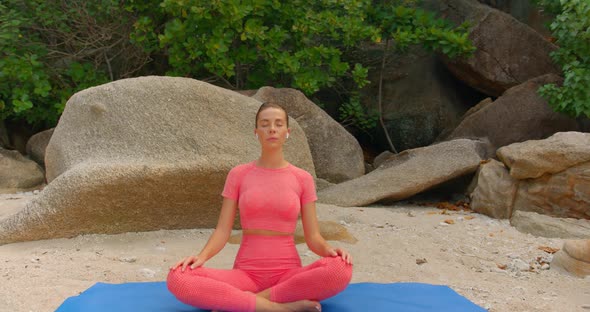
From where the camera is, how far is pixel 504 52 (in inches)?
298

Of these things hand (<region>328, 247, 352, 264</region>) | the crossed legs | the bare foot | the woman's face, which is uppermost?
the woman's face

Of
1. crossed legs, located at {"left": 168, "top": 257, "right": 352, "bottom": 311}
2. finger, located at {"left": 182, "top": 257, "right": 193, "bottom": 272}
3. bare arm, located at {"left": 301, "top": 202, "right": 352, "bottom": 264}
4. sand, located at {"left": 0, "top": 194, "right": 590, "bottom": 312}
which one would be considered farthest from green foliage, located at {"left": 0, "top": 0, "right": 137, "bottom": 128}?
crossed legs, located at {"left": 168, "top": 257, "right": 352, "bottom": 311}

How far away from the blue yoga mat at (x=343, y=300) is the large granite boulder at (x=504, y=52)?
16.4ft

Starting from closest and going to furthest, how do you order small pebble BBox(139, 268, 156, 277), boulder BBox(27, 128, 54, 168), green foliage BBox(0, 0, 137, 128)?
small pebble BBox(139, 268, 156, 277)
green foliage BBox(0, 0, 137, 128)
boulder BBox(27, 128, 54, 168)

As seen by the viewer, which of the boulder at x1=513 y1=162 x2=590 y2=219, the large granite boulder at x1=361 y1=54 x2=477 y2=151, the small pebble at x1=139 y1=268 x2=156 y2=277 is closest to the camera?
the small pebble at x1=139 y1=268 x2=156 y2=277

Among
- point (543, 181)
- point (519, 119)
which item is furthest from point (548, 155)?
point (519, 119)

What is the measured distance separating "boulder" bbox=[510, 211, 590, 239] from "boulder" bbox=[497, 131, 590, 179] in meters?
0.38

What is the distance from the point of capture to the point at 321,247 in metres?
2.94

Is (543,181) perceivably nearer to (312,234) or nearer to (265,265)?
(312,234)

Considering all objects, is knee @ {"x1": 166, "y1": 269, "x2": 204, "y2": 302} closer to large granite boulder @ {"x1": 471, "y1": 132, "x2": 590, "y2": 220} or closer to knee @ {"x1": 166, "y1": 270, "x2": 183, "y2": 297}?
knee @ {"x1": 166, "y1": 270, "x2": 183, "y2": 297}

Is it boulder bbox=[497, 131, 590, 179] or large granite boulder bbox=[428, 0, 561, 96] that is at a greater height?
large granite boulder bbox=[428, 0, 561, 96]

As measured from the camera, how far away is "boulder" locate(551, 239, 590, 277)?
371 centimetres

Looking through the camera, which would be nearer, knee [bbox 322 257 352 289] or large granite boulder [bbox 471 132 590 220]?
knee [bbox 322 257 352 289]

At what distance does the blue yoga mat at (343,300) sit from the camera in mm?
2811
